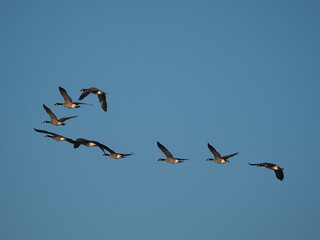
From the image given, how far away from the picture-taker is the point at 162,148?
36281mm

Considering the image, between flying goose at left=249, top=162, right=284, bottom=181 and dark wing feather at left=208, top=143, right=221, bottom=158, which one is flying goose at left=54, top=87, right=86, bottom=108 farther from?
flying goose at left=249, top=162, right=284, bottom=181

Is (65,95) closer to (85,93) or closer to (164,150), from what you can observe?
(85,93)

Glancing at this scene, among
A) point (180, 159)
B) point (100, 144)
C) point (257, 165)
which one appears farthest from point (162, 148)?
point (257, 165)

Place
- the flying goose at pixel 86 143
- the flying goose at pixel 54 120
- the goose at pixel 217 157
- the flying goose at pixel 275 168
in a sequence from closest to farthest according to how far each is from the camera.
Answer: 1. the flying goose at pixel 86 143
2. the goose at pixel 217 157
3. the flying goose at pixel 275 168
4. the flying goose at pixel 54 120

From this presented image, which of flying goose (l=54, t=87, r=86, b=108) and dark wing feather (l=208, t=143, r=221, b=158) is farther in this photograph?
flying goose (l=54, t=87, r=86, b=108)

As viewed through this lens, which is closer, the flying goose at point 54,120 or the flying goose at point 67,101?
the flying goose at point 67,101

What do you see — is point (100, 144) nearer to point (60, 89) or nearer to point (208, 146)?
point (60, 89)

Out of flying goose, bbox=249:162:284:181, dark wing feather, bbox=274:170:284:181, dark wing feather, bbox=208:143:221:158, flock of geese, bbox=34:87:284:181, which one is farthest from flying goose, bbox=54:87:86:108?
dark wing feather, bbox=274:170:284:181

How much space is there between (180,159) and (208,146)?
2795 mm

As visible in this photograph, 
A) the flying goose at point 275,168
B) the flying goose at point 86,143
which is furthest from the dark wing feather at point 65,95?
the flying goose at point 275,168

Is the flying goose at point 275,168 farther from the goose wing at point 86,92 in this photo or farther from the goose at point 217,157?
the goose wing at point 86,92

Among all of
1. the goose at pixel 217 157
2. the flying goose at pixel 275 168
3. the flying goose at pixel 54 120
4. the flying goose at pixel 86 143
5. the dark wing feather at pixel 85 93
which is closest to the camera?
the flying goose at pixel 86 143

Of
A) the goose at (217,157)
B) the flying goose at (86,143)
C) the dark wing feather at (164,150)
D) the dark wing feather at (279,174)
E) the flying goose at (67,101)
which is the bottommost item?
the dark wing feather at (279,174)

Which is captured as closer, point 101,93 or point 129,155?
point 129,155
